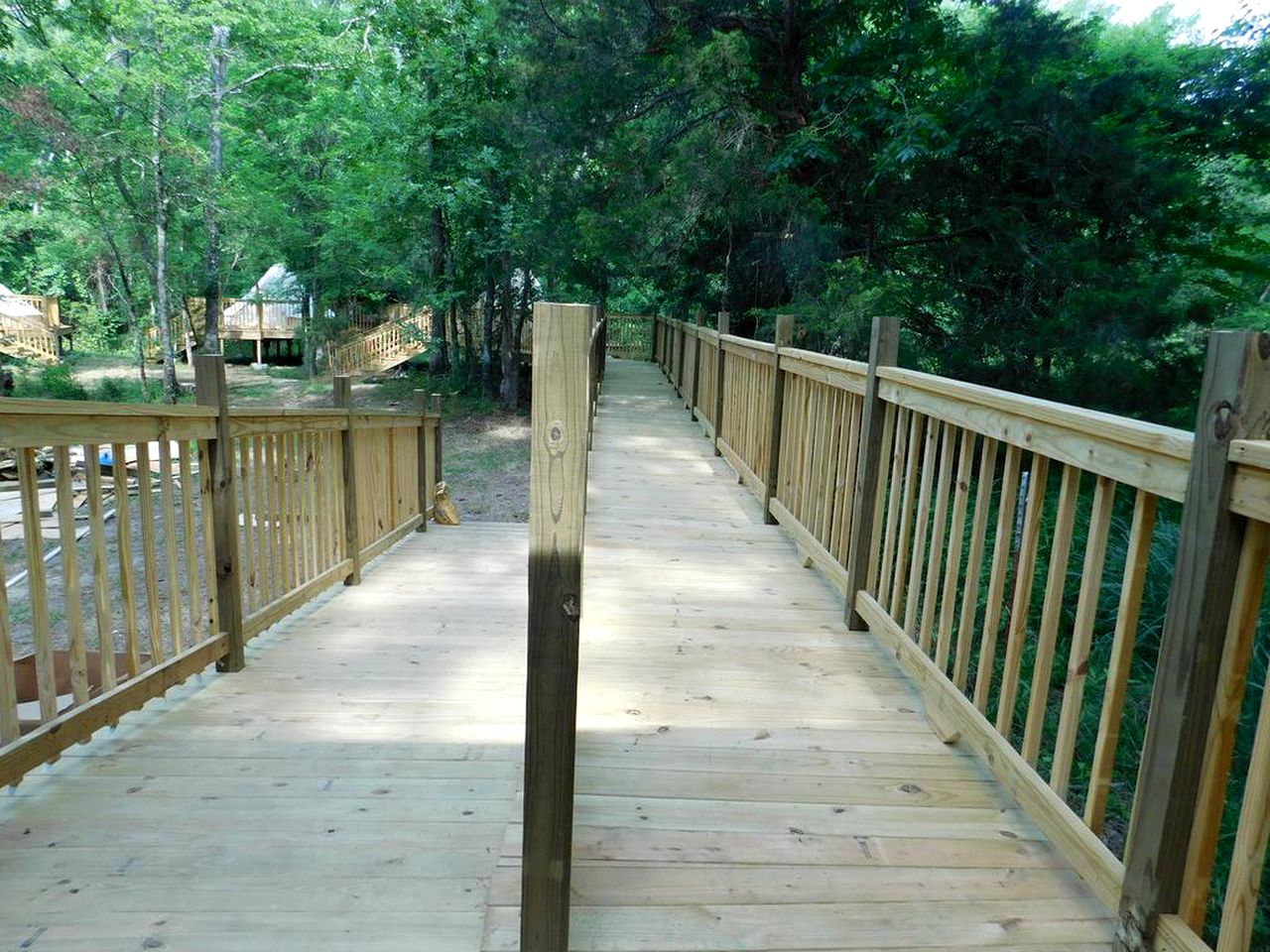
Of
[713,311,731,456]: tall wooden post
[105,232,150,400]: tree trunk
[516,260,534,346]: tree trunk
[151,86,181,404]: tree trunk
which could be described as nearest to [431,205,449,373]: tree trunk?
[516,260,534,346]: tree trunk

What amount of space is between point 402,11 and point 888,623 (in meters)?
15.1

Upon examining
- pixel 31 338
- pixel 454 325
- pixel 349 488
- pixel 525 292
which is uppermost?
pixel 525 292

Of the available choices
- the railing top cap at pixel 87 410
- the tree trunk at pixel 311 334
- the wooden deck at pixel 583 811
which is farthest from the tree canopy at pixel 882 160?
the tree trunk at pixel 311 334

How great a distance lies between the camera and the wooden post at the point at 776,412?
521cm

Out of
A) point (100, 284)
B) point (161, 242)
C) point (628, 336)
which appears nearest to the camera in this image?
point (161, 242)

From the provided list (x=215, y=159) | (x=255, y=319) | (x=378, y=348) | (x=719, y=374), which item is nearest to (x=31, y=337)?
(x=255, y=319)

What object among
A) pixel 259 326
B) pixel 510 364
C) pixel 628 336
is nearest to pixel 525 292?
pixel 510 364

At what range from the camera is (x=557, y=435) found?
143cm

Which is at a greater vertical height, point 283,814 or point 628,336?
point 628,336

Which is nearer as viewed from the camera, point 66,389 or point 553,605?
point 553,605

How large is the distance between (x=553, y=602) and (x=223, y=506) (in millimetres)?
2319

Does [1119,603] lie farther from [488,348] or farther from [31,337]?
[31,337]

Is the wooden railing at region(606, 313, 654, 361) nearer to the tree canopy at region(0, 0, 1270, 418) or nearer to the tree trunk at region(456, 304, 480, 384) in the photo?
the tree trunk at region(456, 304, 480, 384)

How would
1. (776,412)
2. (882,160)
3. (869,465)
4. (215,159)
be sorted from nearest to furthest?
(869,465) < (776,412) < (882,160) < (215,159)
